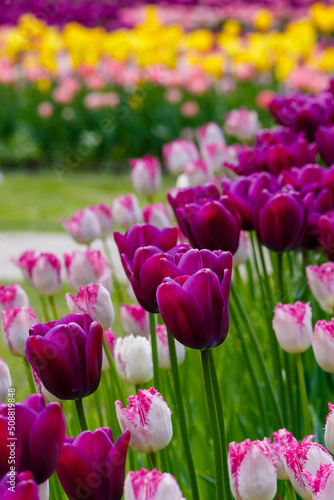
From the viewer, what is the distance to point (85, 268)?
1529 millimetres

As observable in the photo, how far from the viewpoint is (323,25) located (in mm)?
8180

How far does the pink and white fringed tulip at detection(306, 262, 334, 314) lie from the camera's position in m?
1.38

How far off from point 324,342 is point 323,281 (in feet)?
0.82

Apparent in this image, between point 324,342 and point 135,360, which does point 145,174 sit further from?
point 324,342

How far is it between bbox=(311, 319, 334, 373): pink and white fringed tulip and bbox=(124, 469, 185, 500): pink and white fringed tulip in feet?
1.51

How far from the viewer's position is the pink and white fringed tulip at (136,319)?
1.44m

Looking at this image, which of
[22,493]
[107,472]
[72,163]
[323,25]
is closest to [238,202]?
[107,472]

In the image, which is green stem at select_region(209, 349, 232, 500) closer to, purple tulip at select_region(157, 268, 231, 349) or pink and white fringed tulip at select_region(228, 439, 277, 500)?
purple tulip at select_region(157, 268, 231, 349)

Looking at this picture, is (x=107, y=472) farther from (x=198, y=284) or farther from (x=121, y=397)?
(x=121, y=397)

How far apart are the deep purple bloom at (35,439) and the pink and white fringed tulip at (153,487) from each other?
8cm

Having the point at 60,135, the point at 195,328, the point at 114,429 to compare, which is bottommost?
the point at 114,429

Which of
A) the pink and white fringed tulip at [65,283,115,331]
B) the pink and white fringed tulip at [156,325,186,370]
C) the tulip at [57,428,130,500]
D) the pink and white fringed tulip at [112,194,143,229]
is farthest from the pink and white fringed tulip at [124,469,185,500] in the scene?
the pink and white fringed tulip at [112,194,143,229]

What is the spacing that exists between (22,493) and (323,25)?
8102 mm

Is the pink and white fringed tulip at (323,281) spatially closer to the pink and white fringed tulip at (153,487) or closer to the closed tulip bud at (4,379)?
the closed tulip bud at (4,379)
